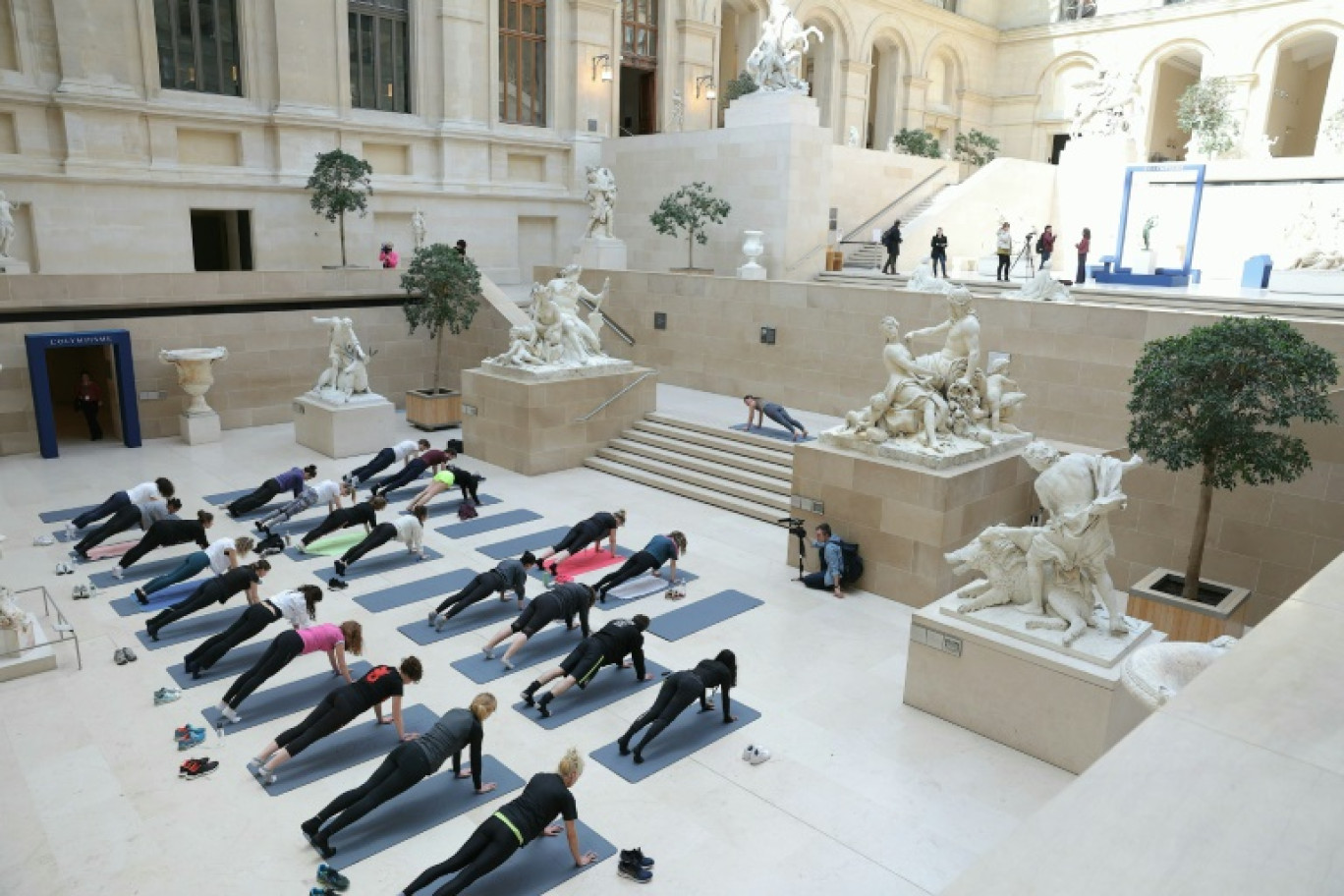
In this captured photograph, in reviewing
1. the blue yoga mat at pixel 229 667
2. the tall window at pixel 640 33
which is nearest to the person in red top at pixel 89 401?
the blue yoga mat at pixel 229 667

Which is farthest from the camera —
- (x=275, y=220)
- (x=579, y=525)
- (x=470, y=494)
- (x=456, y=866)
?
(x=275, y=220)

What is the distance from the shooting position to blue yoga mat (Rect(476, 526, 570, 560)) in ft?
36.7

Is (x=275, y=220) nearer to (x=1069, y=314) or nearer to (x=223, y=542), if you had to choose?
(x=223, y=542)

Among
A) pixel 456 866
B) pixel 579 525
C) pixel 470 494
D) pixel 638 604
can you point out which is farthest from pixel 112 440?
pixel 456 866

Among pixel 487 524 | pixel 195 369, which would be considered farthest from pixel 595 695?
pixel 195 369

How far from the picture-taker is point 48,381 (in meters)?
15.2

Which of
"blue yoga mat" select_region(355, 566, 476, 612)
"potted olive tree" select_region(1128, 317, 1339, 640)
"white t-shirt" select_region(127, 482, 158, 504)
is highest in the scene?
"potted olive tree" select_region(1128, 317, 1339, 640)

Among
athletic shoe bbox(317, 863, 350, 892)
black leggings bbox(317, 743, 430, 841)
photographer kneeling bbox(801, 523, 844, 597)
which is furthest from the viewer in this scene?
photographer kneeling bbox(801, 523, 844, 597)

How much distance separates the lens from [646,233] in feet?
86.7

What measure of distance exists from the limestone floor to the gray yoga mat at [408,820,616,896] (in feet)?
0.39

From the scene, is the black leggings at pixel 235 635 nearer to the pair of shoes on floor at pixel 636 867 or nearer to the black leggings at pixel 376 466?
the pair of shoes on floor at pixel 636 867

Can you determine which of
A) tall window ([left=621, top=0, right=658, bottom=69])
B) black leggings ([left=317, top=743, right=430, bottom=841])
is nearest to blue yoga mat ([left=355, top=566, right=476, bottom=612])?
black leggings ([left=317, top=743, right=430, bottom=841])

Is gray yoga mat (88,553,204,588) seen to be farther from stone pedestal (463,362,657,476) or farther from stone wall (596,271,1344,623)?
stone wall (596,271,1344,623)

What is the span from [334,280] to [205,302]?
7.78 ft
